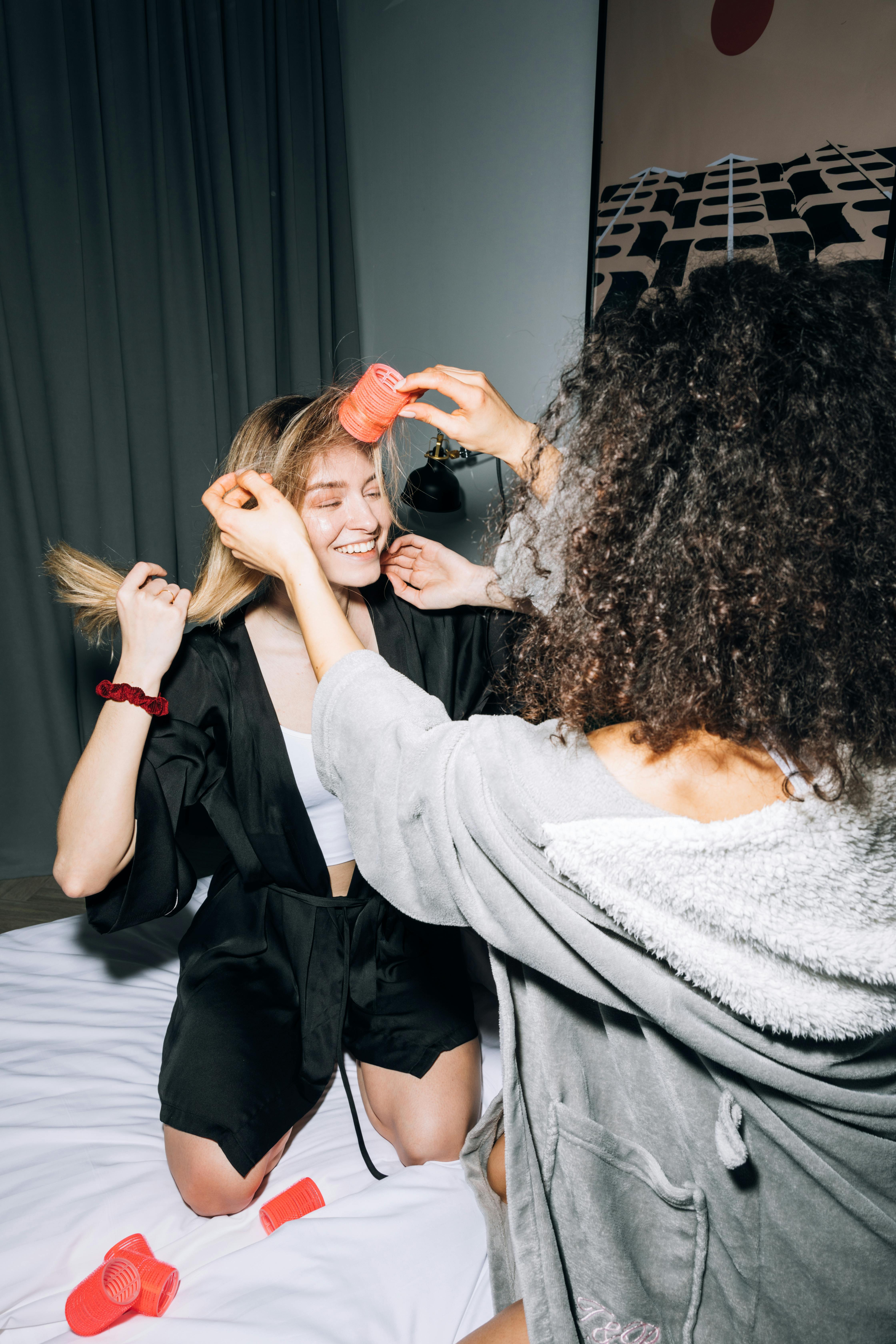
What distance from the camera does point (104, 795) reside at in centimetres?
100

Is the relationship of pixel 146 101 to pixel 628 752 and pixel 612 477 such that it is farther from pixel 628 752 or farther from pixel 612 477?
pixel 628 752

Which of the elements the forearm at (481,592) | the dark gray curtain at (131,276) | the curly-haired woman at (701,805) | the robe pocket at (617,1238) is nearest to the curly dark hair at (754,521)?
the curly-haired woman at (701,805)

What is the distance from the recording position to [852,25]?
128 centimetres

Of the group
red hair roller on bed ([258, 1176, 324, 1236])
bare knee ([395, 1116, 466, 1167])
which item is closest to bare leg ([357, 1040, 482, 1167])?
bare knee ([395, 1116, 466, 1167])

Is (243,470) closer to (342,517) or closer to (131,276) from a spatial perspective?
(342,517)

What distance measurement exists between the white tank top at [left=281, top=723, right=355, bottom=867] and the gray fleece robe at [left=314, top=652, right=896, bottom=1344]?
1.67 feet

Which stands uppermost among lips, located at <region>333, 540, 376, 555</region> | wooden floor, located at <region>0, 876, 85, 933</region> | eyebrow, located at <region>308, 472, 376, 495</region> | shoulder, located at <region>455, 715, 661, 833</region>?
eyebrow, located at <region>308, 472, 376, 495</region>

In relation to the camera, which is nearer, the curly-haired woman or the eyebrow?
the curly-haired woman

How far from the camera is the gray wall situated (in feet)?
5.85

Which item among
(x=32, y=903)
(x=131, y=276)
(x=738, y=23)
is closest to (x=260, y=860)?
(x=32, y=903)

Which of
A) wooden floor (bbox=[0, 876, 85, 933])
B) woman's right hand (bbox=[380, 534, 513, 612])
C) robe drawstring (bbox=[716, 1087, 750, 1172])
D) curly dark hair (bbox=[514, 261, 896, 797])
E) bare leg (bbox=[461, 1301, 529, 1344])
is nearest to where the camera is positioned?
curly dark hair (bbox=[514, 261, 896, 797])

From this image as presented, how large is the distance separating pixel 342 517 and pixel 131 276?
125 cm

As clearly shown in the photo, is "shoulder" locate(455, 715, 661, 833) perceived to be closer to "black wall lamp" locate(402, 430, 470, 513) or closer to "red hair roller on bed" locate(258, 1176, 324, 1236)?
"red hair roller on bed" locate(258, 1176, 324, 1236)

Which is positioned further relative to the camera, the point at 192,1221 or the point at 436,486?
the point at 436,486
